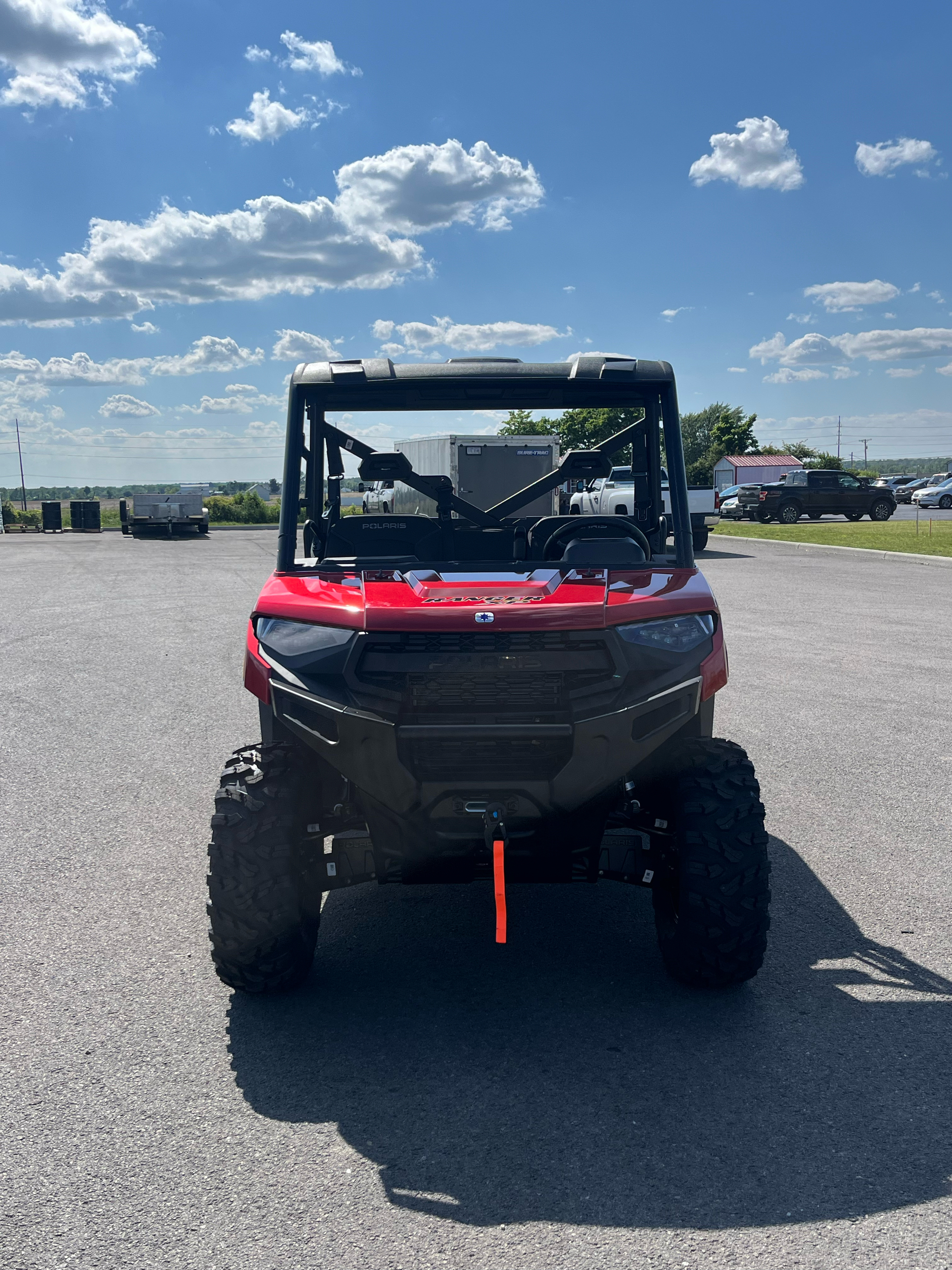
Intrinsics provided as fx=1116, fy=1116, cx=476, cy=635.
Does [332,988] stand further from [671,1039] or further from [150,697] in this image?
[150,697]

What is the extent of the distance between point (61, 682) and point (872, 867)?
7.16 m

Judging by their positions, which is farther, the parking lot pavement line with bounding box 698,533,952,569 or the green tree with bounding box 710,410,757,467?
the green tree with bounding box 710,410,757,467

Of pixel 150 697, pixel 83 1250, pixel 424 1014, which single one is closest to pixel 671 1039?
pixel 424 1014

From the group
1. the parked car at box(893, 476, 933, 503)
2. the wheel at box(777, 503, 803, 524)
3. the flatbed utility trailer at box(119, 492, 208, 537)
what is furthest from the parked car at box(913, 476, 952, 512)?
the flatbed utility trailer at box(119, 492, 208, 537)

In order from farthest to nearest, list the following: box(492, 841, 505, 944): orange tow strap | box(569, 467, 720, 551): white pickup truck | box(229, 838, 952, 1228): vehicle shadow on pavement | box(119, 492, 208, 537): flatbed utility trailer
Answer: box(119, 492, 208, 537): flatbed utility trailer < box(569, 467, 720, 551): white pickup truck < box(492, 841, 505, 944): orange tow strap < box(229, 838, 952, 1228): vehicle shadow on pavement

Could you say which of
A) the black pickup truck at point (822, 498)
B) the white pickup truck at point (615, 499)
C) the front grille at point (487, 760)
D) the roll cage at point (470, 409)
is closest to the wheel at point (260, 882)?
the front grille at point (487, 760)

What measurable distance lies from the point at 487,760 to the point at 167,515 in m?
35.1

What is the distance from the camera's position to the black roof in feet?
14.4

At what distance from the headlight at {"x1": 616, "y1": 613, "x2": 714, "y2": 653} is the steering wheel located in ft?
2.44

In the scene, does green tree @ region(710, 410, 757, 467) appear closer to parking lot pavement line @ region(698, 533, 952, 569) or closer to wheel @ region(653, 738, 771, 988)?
parking lot pavement line @ region(698, 533, 952, 569)

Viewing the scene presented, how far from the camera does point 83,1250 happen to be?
2.56m

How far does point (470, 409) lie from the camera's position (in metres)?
4.95

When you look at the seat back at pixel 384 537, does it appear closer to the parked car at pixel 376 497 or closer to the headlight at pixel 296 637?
the parked car at pixel 376 497

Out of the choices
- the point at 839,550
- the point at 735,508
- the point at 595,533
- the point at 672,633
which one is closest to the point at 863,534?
the point at 839,550
